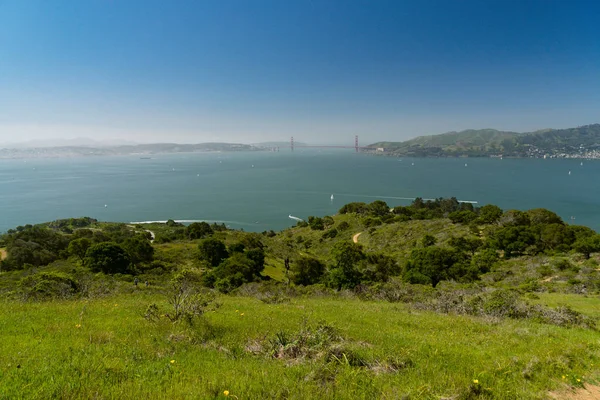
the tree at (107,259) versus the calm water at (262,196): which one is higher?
the tree at (107,259)

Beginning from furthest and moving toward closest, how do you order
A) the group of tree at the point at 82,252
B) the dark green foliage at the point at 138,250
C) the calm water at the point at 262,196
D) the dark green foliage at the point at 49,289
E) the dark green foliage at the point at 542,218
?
the calm water at the point at 262,196 → the dark green foliage at the point at 542,218 → the dark green foliage at the point at 138,250 → the group of tree at the point at 82,252 → the dark green foliage at the point at 49,289

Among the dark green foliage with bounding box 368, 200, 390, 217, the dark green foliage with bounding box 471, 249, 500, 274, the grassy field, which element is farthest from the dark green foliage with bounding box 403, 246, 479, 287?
the dark green foliage with bounding box 368, 200, 390, 217

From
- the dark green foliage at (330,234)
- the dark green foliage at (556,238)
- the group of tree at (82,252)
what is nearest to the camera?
the group of tree at (82,252)

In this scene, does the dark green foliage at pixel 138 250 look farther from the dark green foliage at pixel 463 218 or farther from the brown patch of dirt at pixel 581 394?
the dark green foliage at pixel 463 218

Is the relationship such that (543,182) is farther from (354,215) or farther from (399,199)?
(354,215)

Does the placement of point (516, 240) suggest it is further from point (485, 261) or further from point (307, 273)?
point (307, 273)

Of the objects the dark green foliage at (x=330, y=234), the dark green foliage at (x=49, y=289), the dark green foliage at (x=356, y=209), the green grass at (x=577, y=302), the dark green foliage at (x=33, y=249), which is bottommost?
the dark green foliage at (x=330, y=234)

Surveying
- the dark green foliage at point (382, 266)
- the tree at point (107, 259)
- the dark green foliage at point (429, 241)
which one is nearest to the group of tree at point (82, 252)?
the tree at point (107, 259)
